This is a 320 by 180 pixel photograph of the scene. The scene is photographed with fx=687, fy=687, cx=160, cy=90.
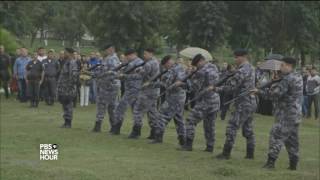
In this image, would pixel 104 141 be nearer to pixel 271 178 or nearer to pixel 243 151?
pixel 243 151

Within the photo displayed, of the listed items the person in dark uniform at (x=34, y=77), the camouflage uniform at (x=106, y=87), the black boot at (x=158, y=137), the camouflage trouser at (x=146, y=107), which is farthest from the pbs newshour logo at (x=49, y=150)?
the person in dark uniform at (x=34, y=77)

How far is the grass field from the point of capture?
10680 millimetres

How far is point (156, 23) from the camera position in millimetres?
42250

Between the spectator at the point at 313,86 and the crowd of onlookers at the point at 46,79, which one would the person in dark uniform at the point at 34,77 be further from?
the spectator at the point at 313,86

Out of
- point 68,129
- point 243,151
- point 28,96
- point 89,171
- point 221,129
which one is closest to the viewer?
point 89,171

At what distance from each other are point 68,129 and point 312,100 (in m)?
11.5

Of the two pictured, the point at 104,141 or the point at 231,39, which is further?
the point at 231,39

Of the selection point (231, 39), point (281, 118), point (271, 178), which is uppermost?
point (231, 39)

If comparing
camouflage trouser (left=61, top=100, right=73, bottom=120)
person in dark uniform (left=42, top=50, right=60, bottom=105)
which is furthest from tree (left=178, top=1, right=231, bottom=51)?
camouflage trouser (left=61, top=100, right=73, bottom=120)

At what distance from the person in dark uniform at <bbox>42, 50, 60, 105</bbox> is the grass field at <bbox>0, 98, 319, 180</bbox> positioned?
5258mm

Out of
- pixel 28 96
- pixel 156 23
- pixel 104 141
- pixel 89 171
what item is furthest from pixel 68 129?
pixel 156 23

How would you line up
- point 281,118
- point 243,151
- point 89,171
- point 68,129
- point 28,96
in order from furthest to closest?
1. point 28,96
2. point 68,129
3. point 243,151
4. point 281,118
5. point 89,171

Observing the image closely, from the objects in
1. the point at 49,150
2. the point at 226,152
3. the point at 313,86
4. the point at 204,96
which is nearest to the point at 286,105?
the point at 226,152

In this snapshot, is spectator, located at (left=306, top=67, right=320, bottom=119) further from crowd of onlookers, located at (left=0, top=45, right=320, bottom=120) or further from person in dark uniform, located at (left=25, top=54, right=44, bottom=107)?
person in dark uniform, located at (left=25, top=54, right=44, bottom=107)
